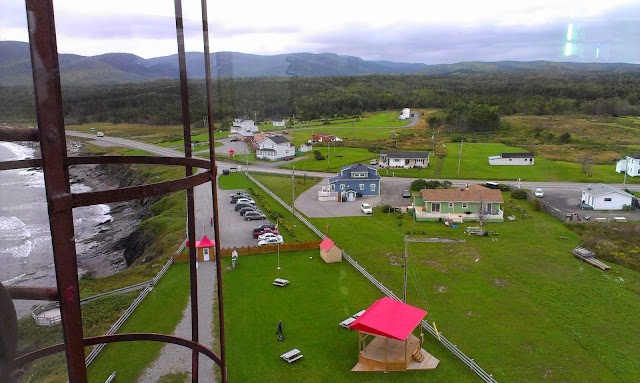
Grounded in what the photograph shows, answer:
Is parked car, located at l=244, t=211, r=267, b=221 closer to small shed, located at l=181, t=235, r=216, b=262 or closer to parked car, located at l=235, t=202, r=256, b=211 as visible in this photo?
parked car, located at l=235, t=202, r=256, b=211

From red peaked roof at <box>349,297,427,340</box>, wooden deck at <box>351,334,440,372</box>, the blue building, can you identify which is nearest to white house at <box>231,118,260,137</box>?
the blue building

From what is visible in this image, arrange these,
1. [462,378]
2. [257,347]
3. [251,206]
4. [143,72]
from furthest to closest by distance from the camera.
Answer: [251,206] → [257,347] → [462,378] → [143,72]

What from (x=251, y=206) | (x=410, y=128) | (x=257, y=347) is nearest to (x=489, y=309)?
(x=257, y=347)

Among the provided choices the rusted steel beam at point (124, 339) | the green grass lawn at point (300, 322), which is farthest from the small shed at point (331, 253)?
the rusted steel beam at point (124, 339)

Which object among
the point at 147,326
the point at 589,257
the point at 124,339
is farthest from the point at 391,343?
the point at 589,257

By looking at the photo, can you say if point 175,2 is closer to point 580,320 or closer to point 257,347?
point 257,347

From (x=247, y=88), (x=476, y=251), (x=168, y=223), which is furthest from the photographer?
(x=247, y=88)

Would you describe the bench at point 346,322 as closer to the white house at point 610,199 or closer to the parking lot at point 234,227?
the parking lot at point 234,227
